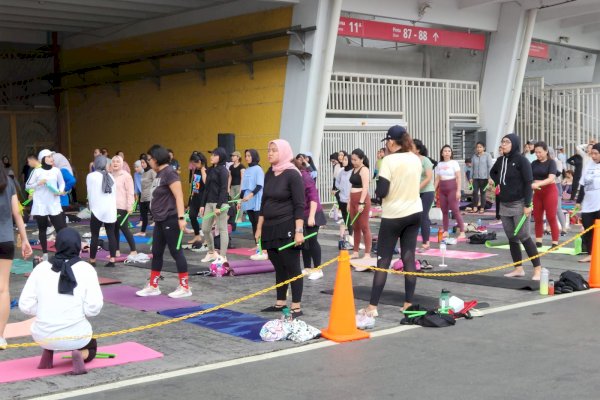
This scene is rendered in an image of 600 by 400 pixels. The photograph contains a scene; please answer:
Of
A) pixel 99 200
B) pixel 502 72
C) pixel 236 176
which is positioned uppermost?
pixel 502 72

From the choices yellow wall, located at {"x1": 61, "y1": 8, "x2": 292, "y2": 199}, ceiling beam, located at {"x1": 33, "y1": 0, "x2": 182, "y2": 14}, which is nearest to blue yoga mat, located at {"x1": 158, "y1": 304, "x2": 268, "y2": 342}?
yellow wall, located at {"x1": 61, "y1": 8, "x2": 292, "y2": 199}

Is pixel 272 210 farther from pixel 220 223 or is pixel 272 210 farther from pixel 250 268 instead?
pixel 220 223

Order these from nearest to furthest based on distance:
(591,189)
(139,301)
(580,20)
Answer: (139,301) < (591,189) < (580,20)

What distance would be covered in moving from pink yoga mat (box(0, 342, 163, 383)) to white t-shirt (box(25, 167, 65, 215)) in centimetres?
578

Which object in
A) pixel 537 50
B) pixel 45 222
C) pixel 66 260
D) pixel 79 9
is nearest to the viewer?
pixel 66 260

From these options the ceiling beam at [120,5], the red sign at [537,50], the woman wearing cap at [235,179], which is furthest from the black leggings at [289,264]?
the red sign at [537,50]

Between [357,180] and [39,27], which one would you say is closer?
[357,180]

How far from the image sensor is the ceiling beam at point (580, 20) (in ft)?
90.0

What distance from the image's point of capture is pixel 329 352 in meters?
6.80

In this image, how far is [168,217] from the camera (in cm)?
955

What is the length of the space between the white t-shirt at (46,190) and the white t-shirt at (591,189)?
7897mm

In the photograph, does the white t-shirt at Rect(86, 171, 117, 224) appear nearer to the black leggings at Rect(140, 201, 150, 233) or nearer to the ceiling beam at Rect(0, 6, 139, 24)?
the black leggings at Rect(140, 201, 150, 233)

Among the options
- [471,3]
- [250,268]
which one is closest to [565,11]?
[471,3]

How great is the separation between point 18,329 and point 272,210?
2814mm
